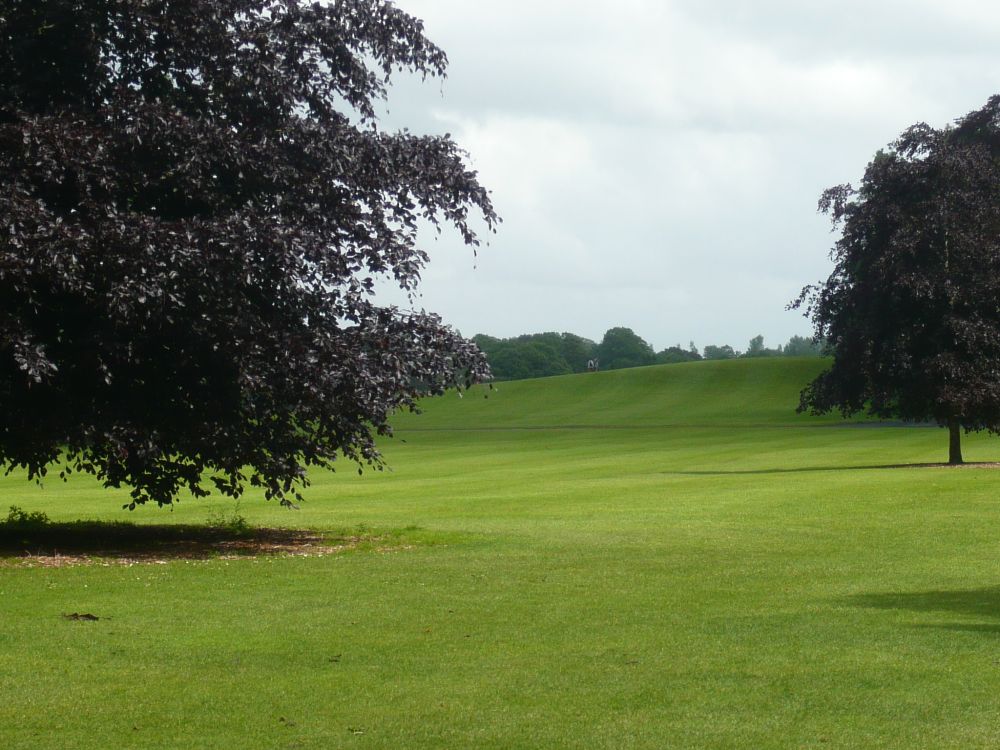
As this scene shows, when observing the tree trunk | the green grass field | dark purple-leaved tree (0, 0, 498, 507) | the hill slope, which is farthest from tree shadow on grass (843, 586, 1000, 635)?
the hill slope

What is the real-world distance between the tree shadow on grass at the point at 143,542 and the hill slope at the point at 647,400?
2427 inches

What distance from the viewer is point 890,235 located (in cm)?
4278

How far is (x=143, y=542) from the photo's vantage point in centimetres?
2041

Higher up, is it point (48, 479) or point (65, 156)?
point (65, 156)

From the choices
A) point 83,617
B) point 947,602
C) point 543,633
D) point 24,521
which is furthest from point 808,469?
A: point 83,617

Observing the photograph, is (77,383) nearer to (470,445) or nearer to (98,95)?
(98,95)

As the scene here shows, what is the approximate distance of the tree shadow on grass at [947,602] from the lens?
11797 mm

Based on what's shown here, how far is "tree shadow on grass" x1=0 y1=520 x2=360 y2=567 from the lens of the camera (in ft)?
59.7

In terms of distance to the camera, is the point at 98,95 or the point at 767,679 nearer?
the point at 767,679

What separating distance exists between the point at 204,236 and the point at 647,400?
8673cm

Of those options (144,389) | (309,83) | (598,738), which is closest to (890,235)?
(309,83)

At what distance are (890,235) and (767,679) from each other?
1408 inches

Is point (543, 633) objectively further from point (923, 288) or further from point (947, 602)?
point (923, 288)

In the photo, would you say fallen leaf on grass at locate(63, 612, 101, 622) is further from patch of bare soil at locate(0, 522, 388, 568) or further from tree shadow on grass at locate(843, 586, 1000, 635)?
tree shadow on grass at locate(843, 586, 1000, 635)
